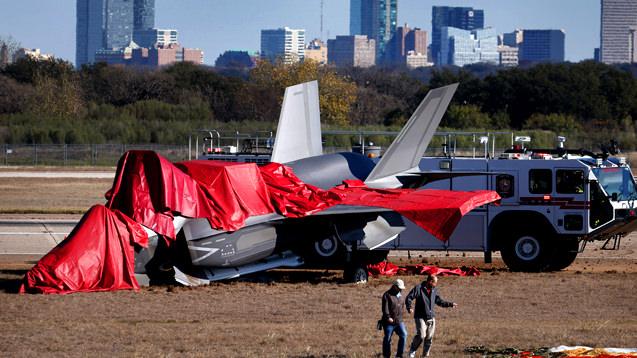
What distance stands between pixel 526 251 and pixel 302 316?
920cm

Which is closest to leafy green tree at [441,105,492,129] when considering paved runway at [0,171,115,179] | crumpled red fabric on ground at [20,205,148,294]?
paved runway at [0,171,115,179]

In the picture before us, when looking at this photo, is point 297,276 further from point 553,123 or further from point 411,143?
point 553,123

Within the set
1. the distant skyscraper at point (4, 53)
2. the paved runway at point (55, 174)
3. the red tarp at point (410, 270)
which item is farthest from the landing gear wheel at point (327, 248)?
the distant skyscraper at point (4, 53)

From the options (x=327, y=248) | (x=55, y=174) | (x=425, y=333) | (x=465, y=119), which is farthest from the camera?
(x=465, y=119)

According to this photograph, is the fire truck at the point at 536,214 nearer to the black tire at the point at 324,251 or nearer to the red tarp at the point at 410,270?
the black tire at the point at 324,251

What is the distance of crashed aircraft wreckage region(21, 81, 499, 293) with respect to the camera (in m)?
28.5

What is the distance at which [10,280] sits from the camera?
3011 cm

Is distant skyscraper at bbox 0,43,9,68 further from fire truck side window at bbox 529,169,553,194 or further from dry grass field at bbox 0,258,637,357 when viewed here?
fire truck side window at bbox 529,169,553,194

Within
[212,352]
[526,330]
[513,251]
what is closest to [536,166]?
[513,251]

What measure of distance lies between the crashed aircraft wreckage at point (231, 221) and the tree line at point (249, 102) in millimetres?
57226

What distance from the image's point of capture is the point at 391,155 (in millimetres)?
32750

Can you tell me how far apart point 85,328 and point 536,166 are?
47.2ft

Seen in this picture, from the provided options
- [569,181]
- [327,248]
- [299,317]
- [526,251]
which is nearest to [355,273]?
[327,248]

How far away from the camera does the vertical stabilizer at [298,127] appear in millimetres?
34562
